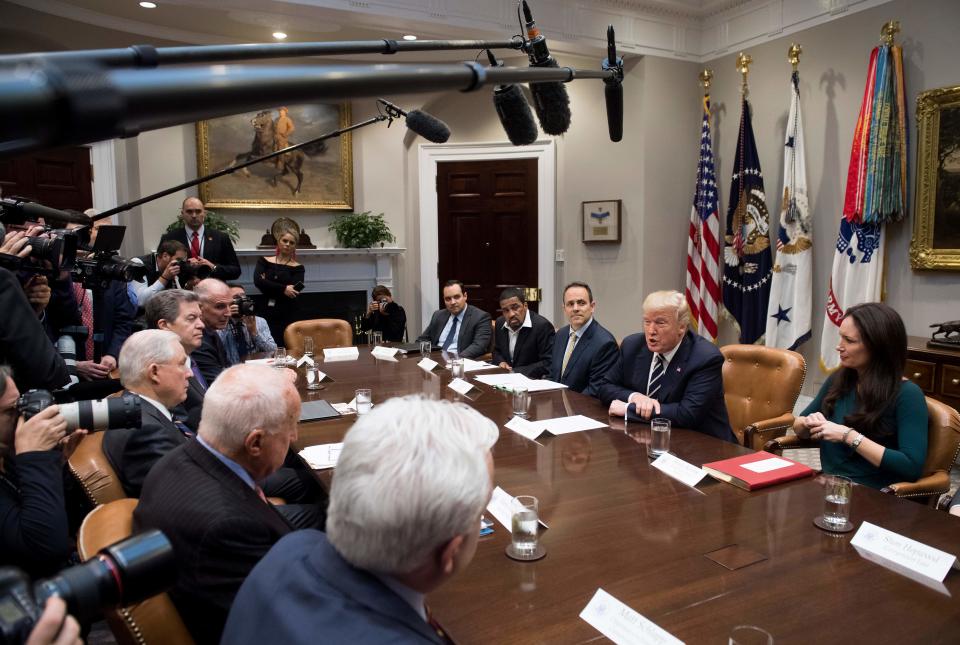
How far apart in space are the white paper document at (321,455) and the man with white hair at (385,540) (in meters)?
1.09

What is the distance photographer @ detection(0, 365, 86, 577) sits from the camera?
5.11 ft

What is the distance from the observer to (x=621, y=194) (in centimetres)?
620

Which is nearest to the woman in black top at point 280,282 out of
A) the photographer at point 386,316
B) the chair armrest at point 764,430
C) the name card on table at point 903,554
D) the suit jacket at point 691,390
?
the photographer at point 386,316

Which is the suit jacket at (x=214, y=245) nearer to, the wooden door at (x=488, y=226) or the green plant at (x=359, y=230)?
the green plant at (x=359, y=230)

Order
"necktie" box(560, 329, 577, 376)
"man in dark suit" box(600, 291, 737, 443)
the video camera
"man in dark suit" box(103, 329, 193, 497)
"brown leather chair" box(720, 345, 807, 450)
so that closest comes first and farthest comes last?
the video camera → "man in dark suit" box(103, 329, 193, 497) → "man in dark suit" box(600, 291, 737, 443) → "brown leather chair" box(720, 345, 807, 450) → "necktie" box(560, 329, 577, 376)

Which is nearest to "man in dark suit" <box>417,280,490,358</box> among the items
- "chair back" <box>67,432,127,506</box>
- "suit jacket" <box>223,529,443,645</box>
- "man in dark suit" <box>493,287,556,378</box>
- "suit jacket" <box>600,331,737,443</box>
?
"man in dark suit" <box>493,287,556,378</box>

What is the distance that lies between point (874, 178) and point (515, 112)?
4.22m

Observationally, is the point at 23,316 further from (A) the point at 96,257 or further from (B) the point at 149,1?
(B) the point at 149,1

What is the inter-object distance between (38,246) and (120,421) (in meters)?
0.84

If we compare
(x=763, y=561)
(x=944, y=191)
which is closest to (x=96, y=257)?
(x=763, y=561)

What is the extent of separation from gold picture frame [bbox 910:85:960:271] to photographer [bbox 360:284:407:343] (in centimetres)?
419

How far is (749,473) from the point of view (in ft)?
6.23

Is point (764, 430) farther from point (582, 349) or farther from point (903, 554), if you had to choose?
point (903, 554)

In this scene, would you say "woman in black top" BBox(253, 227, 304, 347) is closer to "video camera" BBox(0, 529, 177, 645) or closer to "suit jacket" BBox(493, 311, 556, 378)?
"suit jacket" BBox(493, 311, 556, 378)
